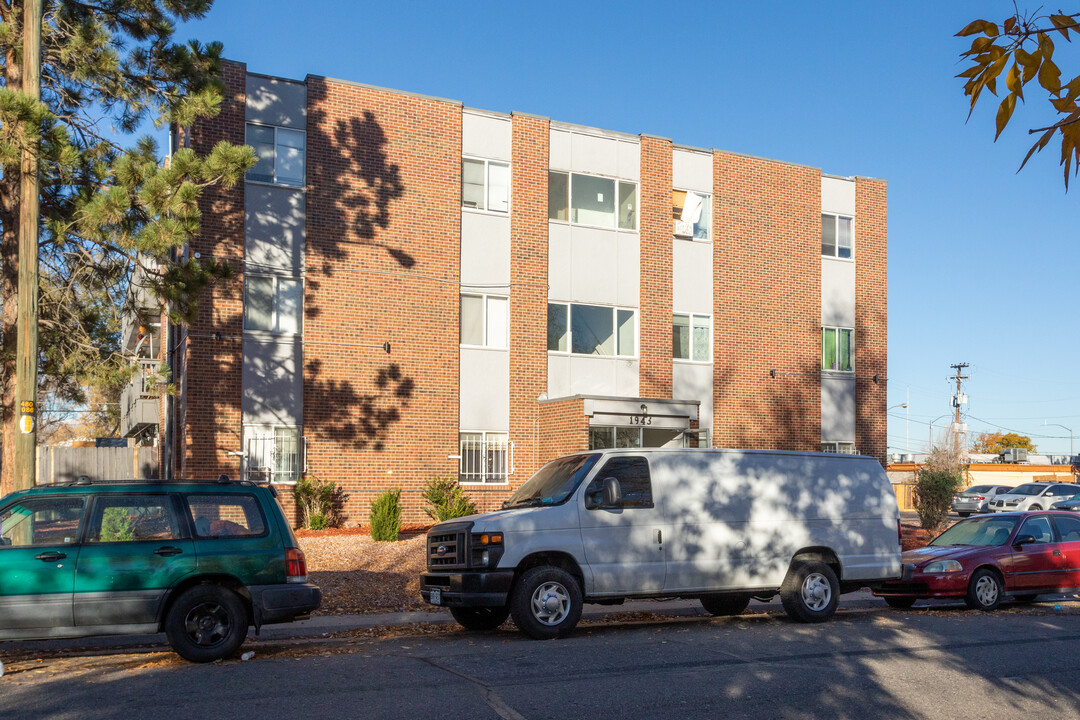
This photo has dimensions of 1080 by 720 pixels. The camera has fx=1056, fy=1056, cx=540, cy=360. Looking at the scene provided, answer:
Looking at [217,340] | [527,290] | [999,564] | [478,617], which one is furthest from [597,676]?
[527,290]

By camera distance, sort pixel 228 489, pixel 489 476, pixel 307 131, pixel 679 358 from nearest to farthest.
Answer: pixel 228 489 → pixel 307 131 → pixel 489 476 → pixel 679 358

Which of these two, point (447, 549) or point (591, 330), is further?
point (591, 330)

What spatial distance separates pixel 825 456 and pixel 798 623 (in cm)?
208

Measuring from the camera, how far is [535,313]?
25859 mm

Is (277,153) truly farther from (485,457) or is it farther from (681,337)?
(681,337)

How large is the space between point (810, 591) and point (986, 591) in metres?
3.37

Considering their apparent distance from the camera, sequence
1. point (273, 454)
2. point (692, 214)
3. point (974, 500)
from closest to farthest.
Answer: point (273, 454) → point (692, 214) → point (974, 500)

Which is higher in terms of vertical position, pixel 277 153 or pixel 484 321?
pixel 277 153

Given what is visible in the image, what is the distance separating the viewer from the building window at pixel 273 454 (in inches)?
892

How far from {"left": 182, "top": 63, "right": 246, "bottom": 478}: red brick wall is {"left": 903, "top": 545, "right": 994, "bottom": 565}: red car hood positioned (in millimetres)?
13785

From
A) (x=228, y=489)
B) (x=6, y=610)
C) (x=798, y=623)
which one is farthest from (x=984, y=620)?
(x=6, y=610)

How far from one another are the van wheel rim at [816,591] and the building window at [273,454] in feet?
43.4

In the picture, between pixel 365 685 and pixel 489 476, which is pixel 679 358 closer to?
pixel 489 476

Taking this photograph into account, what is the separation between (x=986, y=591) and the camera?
47.5ft
